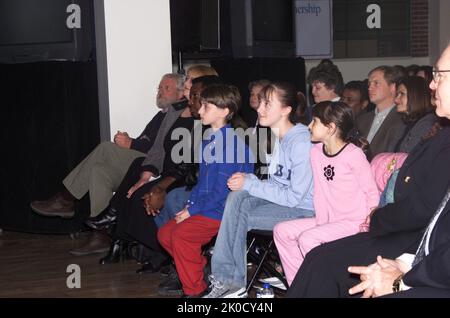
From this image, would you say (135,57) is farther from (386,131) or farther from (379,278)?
(379,278)

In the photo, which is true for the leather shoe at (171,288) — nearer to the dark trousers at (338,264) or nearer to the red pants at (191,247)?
the red pants at (191,247)

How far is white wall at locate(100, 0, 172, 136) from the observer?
18.7ft

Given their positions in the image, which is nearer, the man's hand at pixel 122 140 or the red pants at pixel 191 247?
the red pants at pixel 191 247

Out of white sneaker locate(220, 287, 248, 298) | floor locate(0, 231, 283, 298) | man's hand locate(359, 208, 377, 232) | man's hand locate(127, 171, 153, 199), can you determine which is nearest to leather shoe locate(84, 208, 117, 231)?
floor locate(0, 231, 283, 298)

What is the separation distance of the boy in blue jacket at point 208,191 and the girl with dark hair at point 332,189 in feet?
1.72

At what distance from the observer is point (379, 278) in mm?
2564

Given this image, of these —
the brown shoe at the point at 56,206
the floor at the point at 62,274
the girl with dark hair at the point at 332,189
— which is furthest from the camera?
the brown shoe at the point at 56,206

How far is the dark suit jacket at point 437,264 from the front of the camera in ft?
7.53

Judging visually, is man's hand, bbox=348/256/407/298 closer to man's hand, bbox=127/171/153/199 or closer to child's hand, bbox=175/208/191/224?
child's hand, bbox=175/208/191/224

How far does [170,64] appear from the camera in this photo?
585 centimetres

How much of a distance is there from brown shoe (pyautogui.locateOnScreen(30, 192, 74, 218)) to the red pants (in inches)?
72.1

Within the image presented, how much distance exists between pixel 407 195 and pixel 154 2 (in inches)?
130

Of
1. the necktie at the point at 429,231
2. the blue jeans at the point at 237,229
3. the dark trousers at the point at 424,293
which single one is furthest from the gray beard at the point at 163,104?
the dark trousers at the point at 424,293
